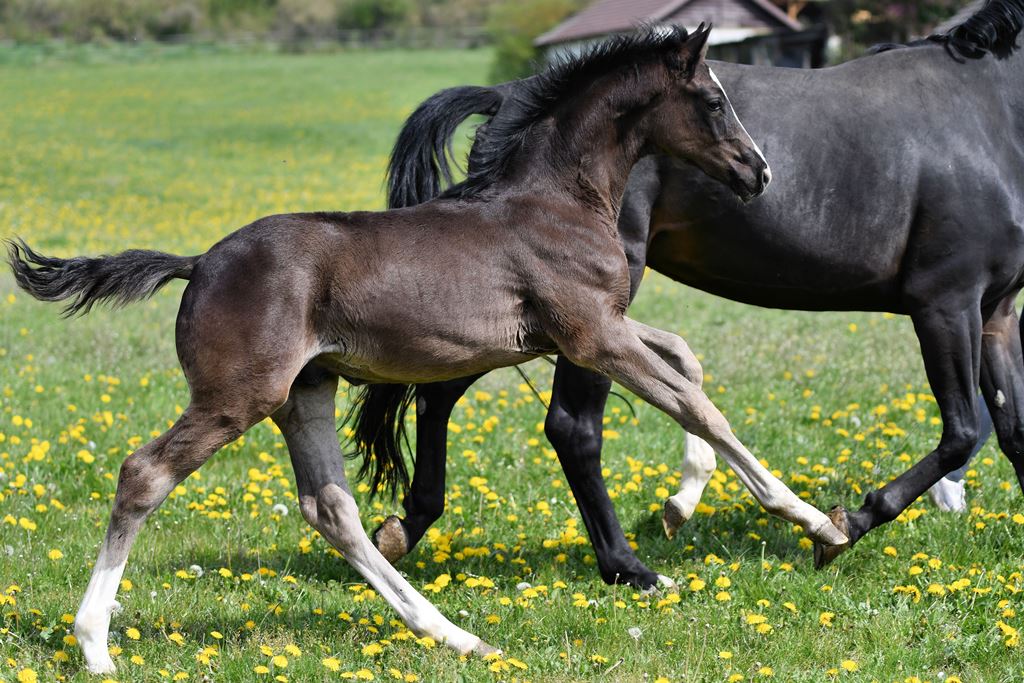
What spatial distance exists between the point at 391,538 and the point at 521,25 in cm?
4845

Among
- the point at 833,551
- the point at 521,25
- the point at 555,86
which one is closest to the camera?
the point at 555,86

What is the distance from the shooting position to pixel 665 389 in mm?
4164

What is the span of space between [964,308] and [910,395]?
265 centimetres

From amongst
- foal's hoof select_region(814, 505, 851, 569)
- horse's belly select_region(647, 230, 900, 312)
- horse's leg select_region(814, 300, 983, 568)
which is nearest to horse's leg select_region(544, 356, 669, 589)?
horse's belly select_region(647, 230, 900, 312)

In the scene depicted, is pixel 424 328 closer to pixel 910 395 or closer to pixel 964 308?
pixel 964 308

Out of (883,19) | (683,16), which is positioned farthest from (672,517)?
(683,16)

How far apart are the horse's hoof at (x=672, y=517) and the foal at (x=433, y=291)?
881 millimetres

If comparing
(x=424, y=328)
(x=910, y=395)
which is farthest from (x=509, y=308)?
(x=910, y=395)

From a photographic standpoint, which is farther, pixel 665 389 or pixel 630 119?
pixel 630 119

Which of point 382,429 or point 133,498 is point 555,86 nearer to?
point 382,429

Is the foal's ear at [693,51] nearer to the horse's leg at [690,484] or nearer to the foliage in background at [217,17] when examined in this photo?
the horse's leg at [690,484]

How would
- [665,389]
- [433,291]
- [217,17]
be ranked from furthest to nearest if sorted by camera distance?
[217,17], [665,389], [433,291]

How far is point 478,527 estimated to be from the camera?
572 cm

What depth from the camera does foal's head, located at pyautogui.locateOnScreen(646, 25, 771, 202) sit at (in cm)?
431
